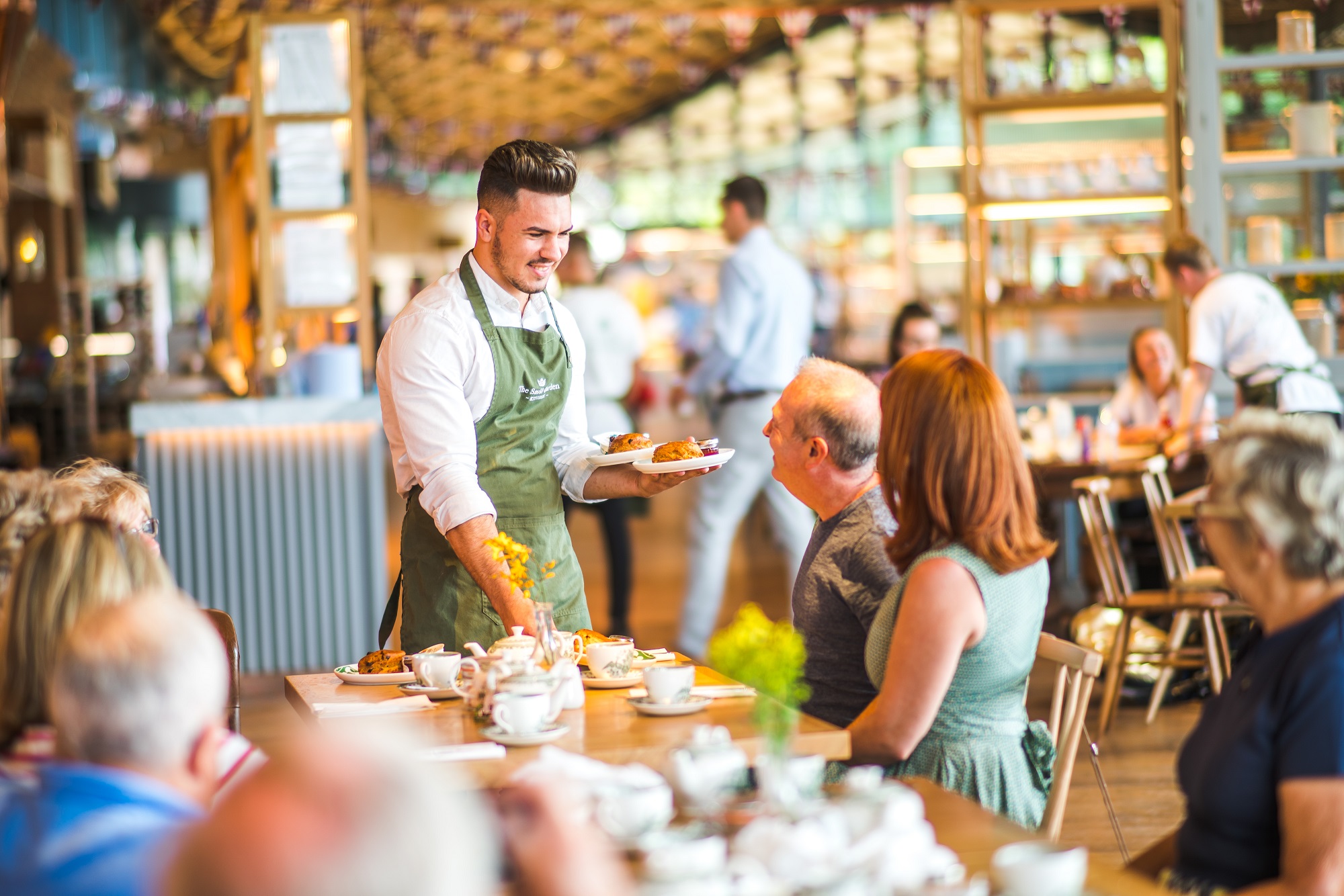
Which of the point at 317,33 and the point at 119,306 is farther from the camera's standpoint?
the point at 119,306

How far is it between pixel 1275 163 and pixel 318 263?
445cm

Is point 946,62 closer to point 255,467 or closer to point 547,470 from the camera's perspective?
point 255,467

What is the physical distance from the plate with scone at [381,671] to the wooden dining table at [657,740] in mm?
17

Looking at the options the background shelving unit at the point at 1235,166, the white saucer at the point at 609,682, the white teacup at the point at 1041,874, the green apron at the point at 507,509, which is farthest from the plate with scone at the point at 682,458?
the background shelving unit at the point at 1235,166

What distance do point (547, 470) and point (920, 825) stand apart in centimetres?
173

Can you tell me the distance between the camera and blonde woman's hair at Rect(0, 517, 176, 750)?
62.7 inches

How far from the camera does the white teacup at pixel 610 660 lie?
2.49 meters

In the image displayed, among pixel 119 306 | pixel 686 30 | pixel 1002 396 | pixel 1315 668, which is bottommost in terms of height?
pixel 1315 668

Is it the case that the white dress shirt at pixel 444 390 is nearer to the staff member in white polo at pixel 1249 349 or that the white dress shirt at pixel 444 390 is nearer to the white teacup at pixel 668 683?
the white teacup at pixel 668 683

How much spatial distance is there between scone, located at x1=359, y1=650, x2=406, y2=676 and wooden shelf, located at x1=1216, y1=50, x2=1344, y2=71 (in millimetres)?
5645

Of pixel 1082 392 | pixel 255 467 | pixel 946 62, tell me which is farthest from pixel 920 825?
pixel 946 62

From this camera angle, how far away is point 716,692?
241 cm

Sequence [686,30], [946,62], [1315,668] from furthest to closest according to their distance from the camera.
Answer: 1. [946,62]
2. [686,30]
3. [1315,668]

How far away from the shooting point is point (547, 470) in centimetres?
310
